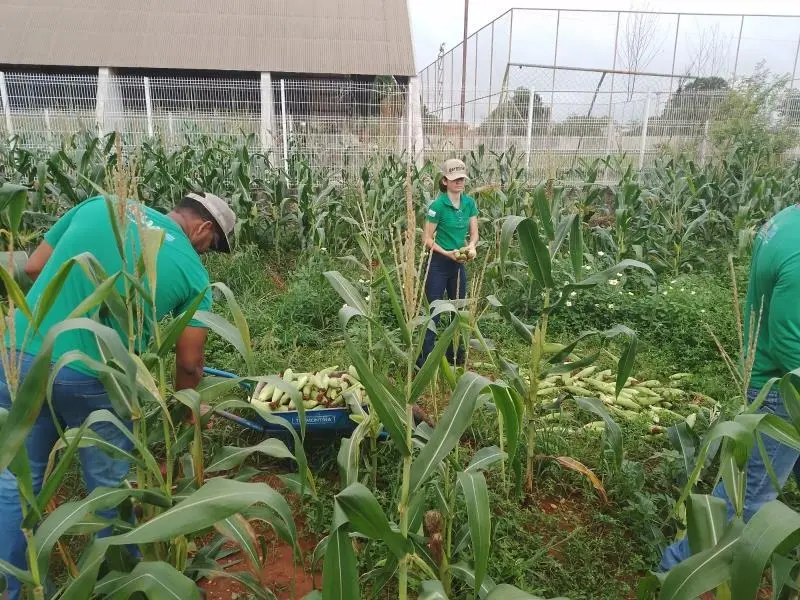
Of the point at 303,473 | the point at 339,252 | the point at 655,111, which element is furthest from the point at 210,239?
the point at 655,111

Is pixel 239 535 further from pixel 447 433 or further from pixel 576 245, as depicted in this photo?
pixel 576 245

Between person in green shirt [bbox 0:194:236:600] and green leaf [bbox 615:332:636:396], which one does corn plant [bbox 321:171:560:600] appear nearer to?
person in green shirt [bbox 0:194:236:600]

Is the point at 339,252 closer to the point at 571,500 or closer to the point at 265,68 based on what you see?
the point at 571,500

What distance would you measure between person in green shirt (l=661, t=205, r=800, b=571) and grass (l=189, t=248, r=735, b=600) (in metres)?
0.54

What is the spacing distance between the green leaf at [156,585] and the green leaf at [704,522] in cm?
147

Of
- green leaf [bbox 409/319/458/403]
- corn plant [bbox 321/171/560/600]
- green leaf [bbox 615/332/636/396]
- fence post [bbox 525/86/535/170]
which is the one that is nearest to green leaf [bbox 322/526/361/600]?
corn plant [bbox 321/171/560/600]

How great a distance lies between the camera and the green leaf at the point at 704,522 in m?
1.63

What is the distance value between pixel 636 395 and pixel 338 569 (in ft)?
11.7

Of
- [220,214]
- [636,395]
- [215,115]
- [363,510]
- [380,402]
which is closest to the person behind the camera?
[363,510]

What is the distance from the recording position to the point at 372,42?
21078 mm

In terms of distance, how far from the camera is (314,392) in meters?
3.57

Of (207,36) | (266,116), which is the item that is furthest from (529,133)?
(207,36)

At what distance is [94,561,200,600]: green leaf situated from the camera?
141cm

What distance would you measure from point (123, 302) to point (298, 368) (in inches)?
119
